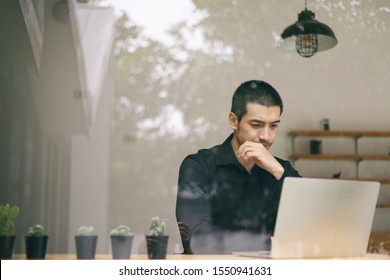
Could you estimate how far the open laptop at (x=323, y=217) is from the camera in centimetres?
243

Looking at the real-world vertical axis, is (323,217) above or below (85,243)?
above

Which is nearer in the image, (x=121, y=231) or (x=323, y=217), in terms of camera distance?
(x=323, y=217)

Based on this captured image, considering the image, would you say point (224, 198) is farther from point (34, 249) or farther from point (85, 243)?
point (34, 249)

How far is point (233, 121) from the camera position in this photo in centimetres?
343

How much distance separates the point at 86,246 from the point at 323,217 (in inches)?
46.5

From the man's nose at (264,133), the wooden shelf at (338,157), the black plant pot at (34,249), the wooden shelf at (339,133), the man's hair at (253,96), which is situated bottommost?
the black plant pot at (34,249)

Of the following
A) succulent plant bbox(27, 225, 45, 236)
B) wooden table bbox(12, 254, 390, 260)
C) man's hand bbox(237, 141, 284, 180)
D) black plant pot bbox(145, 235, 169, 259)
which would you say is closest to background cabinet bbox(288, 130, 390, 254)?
man's hand bbox(237, 141, 284, 180)

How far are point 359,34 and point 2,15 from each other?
83.8 inches

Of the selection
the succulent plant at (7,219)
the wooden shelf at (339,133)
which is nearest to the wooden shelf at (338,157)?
the wooden shelf at (339,133)

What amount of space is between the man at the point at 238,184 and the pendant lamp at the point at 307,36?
45 cm

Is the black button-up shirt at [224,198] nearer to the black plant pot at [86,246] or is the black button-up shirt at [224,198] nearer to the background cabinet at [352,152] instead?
the background cabinet at [352,152]

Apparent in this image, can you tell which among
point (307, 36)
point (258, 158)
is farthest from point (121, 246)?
point (307, 36)

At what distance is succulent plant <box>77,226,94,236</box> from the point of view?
10.4ft
